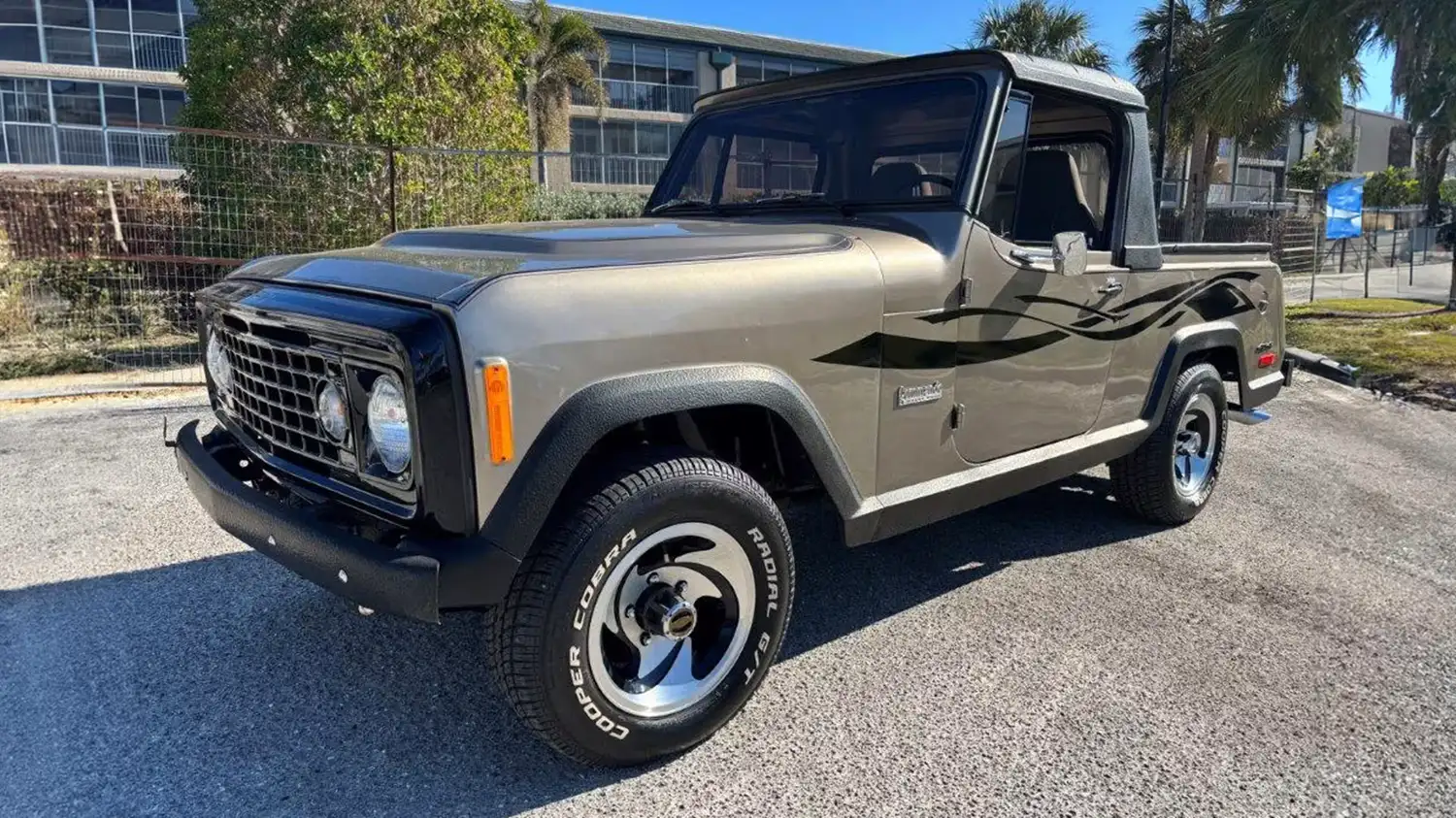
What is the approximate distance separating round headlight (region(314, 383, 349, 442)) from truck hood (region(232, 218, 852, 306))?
283 millimetres

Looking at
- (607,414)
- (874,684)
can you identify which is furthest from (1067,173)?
(607,414)

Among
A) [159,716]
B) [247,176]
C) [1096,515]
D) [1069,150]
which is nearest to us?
[159,716]

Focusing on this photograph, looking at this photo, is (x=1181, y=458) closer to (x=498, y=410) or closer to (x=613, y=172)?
(x=498, y=410)

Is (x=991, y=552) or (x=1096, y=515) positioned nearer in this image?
(x=991, y=552)

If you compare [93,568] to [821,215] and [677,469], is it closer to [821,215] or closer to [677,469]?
[677,469]

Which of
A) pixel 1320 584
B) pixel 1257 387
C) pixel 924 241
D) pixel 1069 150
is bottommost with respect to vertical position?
pixel 1320 584

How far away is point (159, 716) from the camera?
289 centimetres

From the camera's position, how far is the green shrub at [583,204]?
15242mm

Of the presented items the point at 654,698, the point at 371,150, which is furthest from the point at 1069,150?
the point at 371,150

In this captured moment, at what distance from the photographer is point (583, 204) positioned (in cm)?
1694

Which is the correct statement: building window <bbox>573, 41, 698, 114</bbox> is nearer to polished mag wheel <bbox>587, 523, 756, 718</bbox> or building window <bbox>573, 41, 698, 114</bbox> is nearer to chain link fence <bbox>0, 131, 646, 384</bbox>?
chain link fence <bbox>0, 131, 646, 384</bbox>

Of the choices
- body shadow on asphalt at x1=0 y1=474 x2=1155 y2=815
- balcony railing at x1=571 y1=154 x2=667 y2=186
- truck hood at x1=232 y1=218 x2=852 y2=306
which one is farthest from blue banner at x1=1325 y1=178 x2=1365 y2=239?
truck hood at x1=232 y1=218 x2=852 y2=306

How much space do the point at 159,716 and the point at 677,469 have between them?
1820mm

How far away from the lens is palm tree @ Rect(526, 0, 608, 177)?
27.6m
